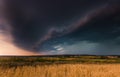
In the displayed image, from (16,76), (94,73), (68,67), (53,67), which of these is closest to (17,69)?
(16,76)

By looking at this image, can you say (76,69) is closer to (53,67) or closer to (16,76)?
(53,67)

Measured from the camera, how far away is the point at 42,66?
25.4m

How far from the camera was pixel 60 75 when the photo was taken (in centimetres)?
2398

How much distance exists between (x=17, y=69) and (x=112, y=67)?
10417mm

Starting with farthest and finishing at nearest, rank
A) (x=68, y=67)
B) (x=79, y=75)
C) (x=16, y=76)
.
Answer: (x=68, y=67)
(x=79, y=75)
(x=16, y=76)

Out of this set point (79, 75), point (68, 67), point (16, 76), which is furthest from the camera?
point (68, 67)

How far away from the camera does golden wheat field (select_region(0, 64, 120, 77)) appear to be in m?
23.5

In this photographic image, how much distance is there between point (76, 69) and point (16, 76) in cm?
641

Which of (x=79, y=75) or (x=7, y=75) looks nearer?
(x=7, y=75)

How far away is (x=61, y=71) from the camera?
24844 millimetres

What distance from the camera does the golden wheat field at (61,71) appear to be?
926 inches

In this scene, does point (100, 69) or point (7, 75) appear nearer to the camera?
point (7, 75)

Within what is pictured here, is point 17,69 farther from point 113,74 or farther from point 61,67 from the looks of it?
point 113,74

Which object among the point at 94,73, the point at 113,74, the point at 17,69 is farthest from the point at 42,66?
the point at 113,74
